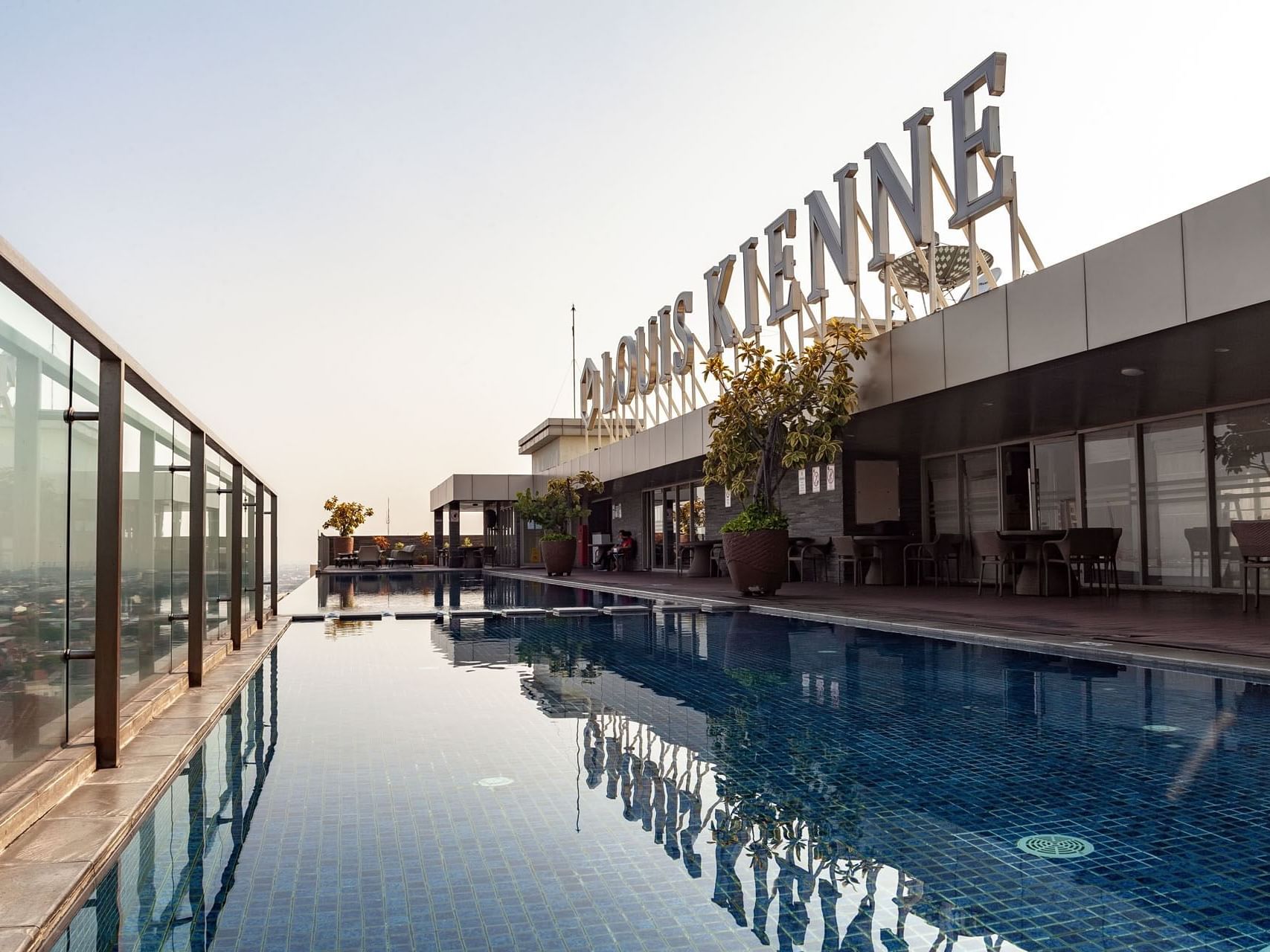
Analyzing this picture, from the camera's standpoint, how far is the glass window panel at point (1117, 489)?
13.4m

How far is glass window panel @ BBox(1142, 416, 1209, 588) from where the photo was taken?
12.5m

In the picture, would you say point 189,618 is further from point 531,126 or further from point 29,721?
point 531,126

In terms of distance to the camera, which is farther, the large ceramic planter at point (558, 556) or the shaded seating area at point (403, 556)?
the shaded seating area at point (403, 556)

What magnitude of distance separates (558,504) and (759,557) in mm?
11731

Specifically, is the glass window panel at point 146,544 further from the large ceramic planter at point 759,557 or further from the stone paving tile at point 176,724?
the large ceramic planter at point 759,557

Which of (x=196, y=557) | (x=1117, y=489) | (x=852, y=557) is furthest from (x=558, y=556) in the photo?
(x=196, y=557)

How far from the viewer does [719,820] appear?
10.7 feet

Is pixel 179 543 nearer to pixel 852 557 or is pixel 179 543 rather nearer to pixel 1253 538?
pixel 1253 538

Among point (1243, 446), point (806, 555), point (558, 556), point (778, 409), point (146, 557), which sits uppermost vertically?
point (778, 409)

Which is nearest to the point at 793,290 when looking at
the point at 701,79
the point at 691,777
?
the point at 701,79

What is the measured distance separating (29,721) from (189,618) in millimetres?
2948

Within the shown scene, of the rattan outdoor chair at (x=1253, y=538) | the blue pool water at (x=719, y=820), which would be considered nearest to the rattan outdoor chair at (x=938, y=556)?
the rattan outdoor chair at (x=1253, y=538)

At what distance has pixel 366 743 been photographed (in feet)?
15.3

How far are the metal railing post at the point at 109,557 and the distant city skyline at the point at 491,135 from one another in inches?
39.9
